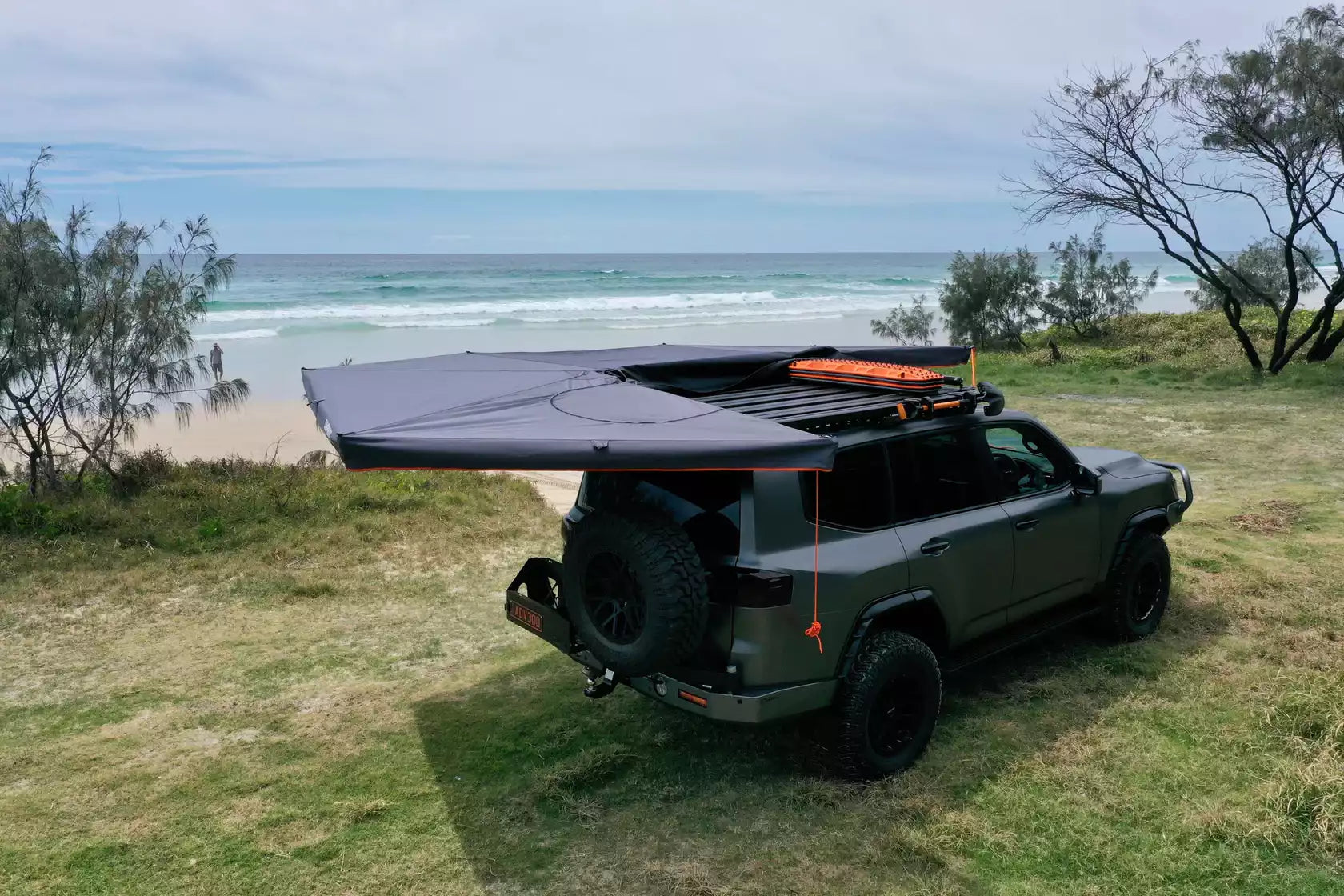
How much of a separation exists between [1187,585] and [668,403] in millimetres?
4650

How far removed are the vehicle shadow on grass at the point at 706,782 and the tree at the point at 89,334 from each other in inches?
246

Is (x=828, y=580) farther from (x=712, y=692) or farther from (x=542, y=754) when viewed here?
(x=542, y=754)

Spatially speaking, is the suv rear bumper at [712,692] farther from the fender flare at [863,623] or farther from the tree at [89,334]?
the tree at [89,334]

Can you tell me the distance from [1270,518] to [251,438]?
13.5m

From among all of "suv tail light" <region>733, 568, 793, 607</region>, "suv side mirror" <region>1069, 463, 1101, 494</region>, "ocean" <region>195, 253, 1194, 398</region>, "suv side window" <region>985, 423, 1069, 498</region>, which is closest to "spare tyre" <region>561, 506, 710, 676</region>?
"suv tail light" <region>733, 568, 793, 607</region>

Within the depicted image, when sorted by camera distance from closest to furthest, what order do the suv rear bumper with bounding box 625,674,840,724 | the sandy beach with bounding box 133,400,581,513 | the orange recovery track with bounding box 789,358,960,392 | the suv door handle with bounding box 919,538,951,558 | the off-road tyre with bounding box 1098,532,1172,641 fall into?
the suv rear bumper with bounding box 625,674,840,724 < the suv door handle with bounding box 919,538,951,558 < the orange recovery track with bounding box 789,358,960,392 < the off-road tyre with bounding box 1098,532,1172,641 < the sandy beach with bounding box 133,400,581,513

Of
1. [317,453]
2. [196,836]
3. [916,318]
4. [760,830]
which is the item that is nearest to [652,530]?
[760,830]

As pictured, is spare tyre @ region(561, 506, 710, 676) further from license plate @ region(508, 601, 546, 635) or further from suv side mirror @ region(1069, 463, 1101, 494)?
suv side mirror @ region(1069, 463, 1101, 494)

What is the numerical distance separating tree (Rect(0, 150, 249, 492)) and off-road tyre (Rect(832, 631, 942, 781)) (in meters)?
8.27

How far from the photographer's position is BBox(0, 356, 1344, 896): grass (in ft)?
12.6

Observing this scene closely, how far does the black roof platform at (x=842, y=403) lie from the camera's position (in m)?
4.44

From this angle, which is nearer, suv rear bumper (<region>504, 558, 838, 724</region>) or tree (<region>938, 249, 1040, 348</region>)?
suv rear bumper (<region>504, 558, 838, 724</region>)

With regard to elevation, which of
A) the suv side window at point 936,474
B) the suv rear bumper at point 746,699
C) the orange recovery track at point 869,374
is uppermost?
the orange recovery track at point 869,374

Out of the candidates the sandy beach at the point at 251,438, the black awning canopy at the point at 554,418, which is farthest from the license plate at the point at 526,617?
the sandy beach at the point at 251,438
